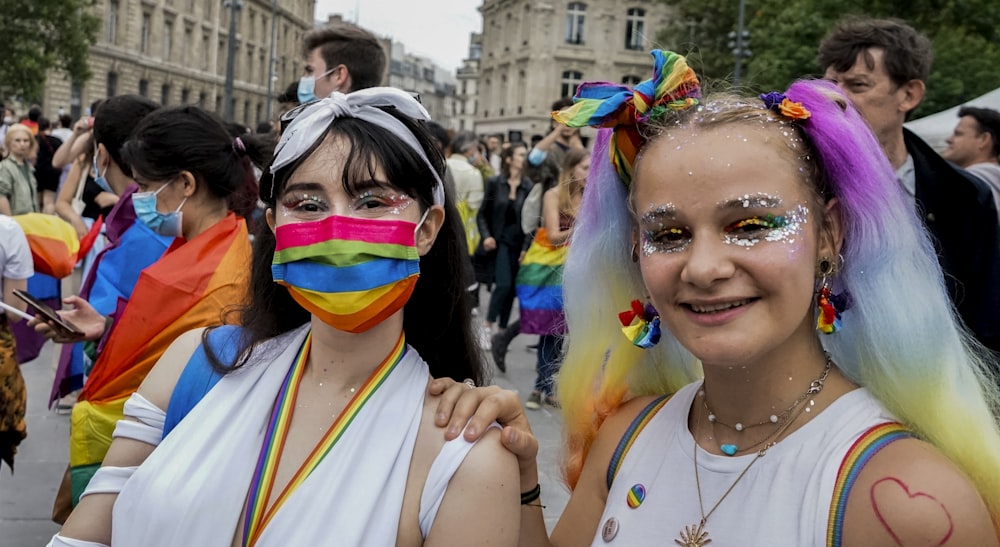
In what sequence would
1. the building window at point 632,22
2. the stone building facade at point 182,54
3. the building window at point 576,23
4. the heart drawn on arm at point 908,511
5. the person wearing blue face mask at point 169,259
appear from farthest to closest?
the building window at point 576,23
the building window at point 632,22
the stone building facade at point 182,54
the person wearing blue face mask at point 169,259
the heart drawn on arm at point 908,511

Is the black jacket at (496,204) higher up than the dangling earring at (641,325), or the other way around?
the black jacket at (496,204)

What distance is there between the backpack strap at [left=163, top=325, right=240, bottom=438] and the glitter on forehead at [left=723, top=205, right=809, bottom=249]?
41.8 inches

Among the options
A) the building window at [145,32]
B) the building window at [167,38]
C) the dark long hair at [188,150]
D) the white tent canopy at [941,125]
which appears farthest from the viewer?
the building window at [167,38]

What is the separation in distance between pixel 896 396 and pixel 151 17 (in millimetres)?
57126

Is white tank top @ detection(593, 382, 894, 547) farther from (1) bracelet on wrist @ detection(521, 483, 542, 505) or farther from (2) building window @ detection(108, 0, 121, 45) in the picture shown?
(2) building window @ detection(108, 0, 121, 45)

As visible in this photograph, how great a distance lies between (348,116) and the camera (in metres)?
2.06

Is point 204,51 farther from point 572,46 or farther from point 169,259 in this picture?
point 169,259

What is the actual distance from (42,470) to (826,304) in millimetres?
4990

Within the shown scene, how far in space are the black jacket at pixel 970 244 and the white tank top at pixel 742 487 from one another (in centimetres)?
189

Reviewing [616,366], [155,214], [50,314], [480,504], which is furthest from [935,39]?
[480,504]

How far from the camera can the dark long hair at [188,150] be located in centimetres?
348

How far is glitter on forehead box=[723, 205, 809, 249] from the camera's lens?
66.1 inches

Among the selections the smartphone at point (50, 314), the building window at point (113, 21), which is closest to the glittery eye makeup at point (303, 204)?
the smartphone at point (50, 314)

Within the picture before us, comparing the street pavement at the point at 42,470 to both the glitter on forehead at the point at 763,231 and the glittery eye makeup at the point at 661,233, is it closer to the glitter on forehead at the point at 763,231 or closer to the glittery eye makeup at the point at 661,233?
the glittery eye makeup at the point at 661,233
